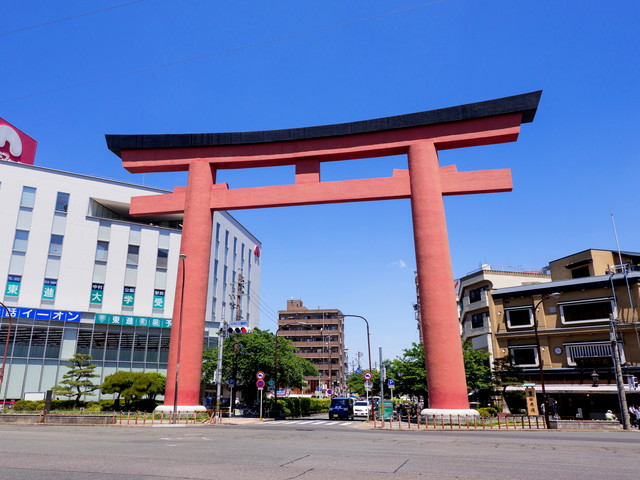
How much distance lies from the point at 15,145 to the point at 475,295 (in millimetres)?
50233

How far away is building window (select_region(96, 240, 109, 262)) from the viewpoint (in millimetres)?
44938

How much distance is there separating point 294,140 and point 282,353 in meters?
21.7

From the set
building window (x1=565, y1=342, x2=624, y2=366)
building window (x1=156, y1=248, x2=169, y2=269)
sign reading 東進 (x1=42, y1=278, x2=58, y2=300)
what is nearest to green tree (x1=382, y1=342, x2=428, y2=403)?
building window (x1=565, y1=342, x2=624, y2=366)

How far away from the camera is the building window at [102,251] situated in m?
44.9

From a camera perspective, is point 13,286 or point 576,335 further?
point 13,286

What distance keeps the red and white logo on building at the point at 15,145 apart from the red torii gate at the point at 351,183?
2501 cm

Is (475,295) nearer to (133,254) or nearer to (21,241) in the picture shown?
(133,254)

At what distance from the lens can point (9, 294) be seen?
133ft

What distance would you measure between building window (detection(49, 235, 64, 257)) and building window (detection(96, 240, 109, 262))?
3.20 meters

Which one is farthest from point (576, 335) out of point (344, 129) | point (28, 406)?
point (28, 406)

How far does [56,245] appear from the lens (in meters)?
43.3

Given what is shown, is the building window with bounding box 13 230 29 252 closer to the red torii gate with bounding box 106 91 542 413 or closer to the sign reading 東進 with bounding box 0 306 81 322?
the sign reading 東進 with bounding box 0 306 81 322

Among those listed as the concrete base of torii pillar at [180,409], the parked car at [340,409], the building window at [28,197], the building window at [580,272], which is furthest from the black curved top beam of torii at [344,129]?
the building window at [580,272]

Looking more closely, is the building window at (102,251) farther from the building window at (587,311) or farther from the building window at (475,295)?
the building window at (587,311)
